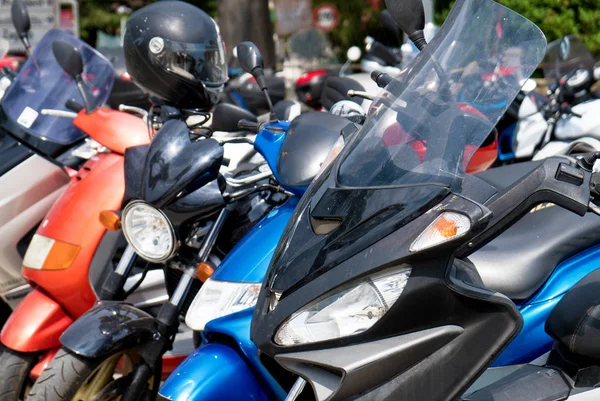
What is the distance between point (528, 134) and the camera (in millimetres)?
5797

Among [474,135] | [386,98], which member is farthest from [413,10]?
[474,135]

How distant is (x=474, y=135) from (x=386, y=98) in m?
0.27

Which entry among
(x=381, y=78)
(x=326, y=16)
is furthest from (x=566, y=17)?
(x=381, y=78)

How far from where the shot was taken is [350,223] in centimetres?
197

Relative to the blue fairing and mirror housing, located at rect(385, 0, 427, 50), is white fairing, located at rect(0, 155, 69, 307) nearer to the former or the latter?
mirror housing, located at rect(385, 0, 427, 50)

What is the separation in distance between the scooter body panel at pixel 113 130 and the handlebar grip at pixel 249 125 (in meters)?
0.67

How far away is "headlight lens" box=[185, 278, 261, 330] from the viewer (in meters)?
2.48

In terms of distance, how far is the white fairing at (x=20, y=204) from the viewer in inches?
150

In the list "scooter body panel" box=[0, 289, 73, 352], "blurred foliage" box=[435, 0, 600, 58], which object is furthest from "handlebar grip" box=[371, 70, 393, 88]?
"blurred foliage" box=[435, 0, 600, 58]

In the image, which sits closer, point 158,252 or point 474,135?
point 474,135

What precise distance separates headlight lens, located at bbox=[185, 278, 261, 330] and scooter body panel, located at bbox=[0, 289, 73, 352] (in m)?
1.02

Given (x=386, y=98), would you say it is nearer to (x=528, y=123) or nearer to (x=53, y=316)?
(x=53, y=316)

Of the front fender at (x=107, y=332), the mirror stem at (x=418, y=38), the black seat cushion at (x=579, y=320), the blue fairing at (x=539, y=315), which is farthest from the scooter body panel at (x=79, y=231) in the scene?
the black seat cushion at (x=579, y=320)

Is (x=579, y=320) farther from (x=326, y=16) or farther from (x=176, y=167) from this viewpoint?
(x=326, y=16)
